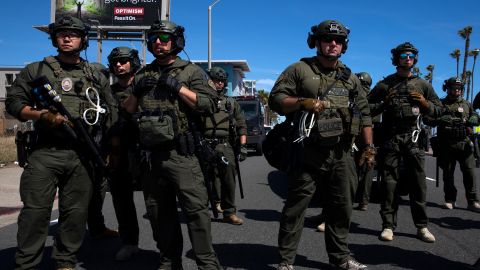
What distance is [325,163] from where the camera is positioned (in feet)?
12.1

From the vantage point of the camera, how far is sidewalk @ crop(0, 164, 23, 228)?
6.39m

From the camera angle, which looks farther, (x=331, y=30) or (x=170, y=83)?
(x=331, y=30)

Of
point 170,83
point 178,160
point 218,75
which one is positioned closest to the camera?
point 170,83

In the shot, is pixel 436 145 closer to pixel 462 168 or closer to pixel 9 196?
pixel 462 168

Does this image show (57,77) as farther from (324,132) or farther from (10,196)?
(10,196)

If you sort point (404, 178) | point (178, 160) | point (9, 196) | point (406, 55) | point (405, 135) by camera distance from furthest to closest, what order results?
point (9, 196) → point (404, 178) → point (405, 135) → point (406, 55) → point (178, 160)

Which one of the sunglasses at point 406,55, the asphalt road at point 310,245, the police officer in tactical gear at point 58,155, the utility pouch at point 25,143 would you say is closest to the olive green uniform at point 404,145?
the sunglasses at point 406,55

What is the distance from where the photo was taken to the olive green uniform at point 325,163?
3.67 m

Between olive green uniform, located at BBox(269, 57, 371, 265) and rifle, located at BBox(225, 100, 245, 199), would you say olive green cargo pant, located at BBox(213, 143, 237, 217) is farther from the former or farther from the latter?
olive green uniform, located at BBox(269, 57, 371, 265)

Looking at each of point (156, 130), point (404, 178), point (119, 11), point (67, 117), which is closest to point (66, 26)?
point (67, 117)

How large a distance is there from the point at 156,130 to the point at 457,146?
5688 millimetres

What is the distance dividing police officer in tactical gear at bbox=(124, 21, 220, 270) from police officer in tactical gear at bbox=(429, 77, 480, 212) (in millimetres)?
5046

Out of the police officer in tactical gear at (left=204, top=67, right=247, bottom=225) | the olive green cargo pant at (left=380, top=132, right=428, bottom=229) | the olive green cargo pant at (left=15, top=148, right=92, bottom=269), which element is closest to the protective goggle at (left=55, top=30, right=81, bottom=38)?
the olive green cargo pant at (left=15, top=148, right=92, bottom=269)

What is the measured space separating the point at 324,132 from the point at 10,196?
698 centimetres
